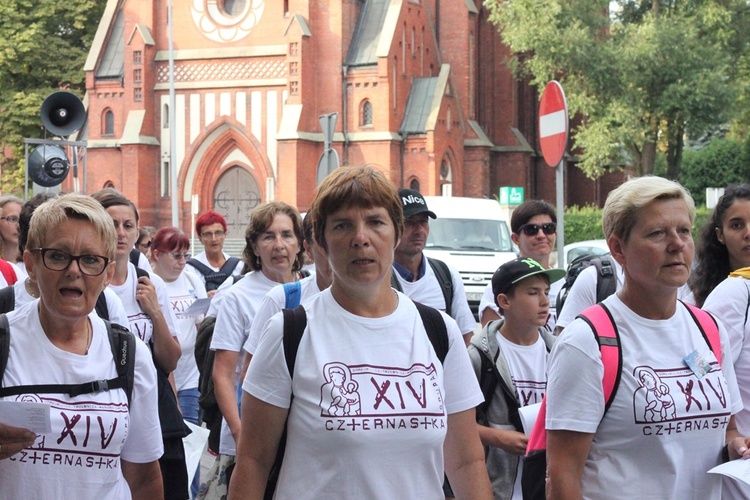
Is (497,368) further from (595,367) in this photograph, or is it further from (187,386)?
(187,386)

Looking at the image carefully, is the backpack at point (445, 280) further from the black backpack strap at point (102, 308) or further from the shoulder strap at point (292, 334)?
the shoulder strap at point (292, 334)

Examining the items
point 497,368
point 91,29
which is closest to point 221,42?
point 91,29

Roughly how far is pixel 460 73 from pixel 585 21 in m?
7.90

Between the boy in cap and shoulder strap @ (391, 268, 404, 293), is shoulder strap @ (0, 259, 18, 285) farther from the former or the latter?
the boy in cap

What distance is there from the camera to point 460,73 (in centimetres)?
4097

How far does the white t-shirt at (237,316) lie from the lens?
5277 mm

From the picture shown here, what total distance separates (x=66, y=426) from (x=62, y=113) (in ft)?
36.5

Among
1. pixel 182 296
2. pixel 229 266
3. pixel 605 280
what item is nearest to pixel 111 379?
pixel 605 280

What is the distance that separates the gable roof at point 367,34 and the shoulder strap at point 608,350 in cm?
3507

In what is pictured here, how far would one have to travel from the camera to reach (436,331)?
119 inches

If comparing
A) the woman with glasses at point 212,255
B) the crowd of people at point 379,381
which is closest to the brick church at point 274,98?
the woman with glasses at point 212,255

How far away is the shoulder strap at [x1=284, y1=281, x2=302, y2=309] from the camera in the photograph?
4.72 m

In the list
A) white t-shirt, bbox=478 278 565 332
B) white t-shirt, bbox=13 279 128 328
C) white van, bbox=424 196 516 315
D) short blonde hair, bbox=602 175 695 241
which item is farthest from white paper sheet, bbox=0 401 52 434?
white van, bbox=424 196 516 315

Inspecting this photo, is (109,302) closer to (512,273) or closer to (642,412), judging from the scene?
(512,273)
